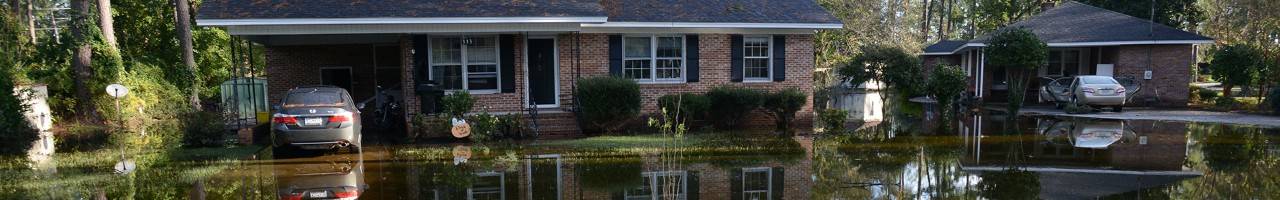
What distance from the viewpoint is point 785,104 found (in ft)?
54.2

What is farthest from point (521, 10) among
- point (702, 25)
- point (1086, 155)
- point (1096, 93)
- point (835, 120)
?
point (1096, 93)

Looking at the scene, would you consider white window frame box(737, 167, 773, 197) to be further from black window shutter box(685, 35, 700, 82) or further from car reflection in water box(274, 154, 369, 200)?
black window shutter box(685, 35, 700, 82)

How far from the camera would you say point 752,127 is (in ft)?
56.4

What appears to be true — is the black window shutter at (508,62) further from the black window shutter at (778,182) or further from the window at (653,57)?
the black window shutter at (778,182)

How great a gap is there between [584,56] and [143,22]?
715 inches

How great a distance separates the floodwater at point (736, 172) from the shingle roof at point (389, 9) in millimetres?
2923

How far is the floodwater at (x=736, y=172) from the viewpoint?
8539 mm

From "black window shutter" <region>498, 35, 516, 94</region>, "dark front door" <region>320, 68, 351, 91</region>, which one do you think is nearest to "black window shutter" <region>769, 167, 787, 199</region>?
"black window shutter" <region>498, 35, 516, 94</region>

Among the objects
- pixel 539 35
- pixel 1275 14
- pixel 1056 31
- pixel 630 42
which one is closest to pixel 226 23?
pixel 539 35

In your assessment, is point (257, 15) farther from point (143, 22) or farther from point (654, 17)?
point (143, 22)

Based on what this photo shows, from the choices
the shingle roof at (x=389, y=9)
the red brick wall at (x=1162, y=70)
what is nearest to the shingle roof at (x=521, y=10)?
the shingle roof at (x=389, y=9)

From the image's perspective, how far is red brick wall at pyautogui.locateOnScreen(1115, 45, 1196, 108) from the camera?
23344mm

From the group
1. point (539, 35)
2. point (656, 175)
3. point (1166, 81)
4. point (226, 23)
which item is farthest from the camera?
point (1166, 81)

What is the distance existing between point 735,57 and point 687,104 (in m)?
2.59
